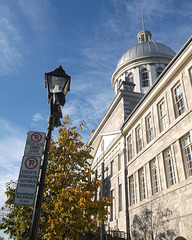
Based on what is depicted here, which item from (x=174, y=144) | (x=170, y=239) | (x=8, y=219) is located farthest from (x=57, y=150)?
(x=170, y=239)

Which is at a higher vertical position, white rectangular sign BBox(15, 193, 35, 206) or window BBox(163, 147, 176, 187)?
window BBox(163, 147, 176, 187)

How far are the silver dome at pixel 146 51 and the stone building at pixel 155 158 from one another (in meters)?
14.3

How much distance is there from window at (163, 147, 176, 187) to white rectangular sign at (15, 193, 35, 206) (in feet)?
39.0

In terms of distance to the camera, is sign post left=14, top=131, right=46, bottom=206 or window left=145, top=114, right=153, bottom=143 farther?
window left=145, top=114, right=153, bottom=143

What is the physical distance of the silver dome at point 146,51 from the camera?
39.6 m

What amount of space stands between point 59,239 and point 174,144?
28.0 ft

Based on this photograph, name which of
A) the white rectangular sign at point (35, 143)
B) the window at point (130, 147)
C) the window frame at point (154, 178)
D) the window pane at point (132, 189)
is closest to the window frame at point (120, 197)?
the window pane at point (132, 189)

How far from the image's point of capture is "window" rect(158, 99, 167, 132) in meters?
17.9

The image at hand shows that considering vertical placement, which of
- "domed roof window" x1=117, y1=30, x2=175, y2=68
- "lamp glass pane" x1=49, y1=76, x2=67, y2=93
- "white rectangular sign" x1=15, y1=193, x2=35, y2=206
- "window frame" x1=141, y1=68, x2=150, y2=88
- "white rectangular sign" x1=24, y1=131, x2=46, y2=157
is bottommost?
"white rectangular sign" x1=15, y1=193, x2=35, y2=206

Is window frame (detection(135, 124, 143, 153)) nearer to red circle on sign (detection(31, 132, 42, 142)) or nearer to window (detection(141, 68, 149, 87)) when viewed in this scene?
red circle on sign (detection(31, 132, 42, 142))

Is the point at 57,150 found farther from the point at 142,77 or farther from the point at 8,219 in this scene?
the point at 142,77

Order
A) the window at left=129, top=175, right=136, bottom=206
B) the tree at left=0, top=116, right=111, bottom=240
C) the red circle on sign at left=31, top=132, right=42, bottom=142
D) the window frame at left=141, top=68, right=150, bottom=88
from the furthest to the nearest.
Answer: the window frame at left=141, top=68, right=150, bottom=88, the window at left=129, top=175, right=136, bottom=206, the tree at left=0, top=116, right=111, bottom=240, the red circle on sign at left=31, top=132, right=42, bottom=142

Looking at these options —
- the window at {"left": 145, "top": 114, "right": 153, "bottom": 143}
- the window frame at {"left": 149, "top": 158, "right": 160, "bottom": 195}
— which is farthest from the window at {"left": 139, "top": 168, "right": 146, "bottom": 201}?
the window at {"left": 145, "top": 114, "right": 153, "bottom": 143}

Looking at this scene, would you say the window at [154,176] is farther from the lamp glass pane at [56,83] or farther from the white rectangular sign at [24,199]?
the white rectangular sign at [24,199]
